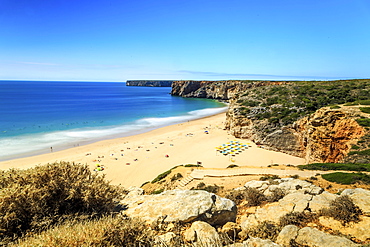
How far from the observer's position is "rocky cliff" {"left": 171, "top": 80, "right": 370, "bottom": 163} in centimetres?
1711

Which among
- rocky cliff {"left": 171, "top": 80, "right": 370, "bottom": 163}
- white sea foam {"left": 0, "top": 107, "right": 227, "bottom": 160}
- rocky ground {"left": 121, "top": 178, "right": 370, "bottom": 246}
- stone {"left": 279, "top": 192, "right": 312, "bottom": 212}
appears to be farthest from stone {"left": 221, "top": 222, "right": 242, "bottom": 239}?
white sea foam {"left": 0, "top": 107, "right": 227, "bottom": 160}

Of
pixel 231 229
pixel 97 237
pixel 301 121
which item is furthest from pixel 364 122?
pixel 97 237

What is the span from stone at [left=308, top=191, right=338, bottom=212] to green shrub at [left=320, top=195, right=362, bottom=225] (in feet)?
1.29

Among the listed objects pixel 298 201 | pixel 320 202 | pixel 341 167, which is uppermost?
pixel 320 202

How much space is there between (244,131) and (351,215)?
2449 cm

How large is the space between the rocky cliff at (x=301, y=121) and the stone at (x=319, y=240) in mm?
14564

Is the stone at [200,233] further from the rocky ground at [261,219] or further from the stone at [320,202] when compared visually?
the stone at [320,202]

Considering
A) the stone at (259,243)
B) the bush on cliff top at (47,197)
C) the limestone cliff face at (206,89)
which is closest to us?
the stone at (259,243)

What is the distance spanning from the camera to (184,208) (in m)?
5.68

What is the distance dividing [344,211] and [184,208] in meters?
4.44

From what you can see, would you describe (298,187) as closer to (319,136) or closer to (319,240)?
(319,240)

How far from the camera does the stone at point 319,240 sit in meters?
4.26

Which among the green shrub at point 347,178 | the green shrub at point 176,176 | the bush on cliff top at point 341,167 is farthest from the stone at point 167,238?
the bush on cliff top at point 341,167

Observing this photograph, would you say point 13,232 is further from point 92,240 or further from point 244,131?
point 244,131
